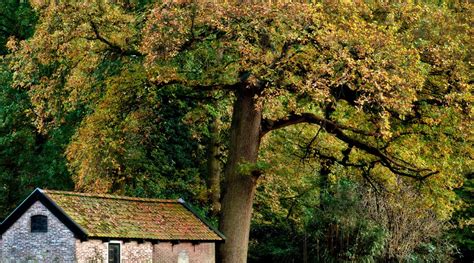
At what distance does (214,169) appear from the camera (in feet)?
122

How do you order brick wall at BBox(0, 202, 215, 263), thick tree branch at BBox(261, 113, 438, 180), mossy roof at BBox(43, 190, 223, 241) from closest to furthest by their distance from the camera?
brick wall at BBox(0, 202, 215, 263)
mossy roof at BBox(43, 190, 223, 241)
thick tree branch at BBox(261, 113, 438, 180)

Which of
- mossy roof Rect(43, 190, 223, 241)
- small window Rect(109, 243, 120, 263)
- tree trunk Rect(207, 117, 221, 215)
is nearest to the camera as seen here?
mossy roof Rect(43, 190, 223, 241)

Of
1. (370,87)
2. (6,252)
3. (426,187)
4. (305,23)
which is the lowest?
(6,252)

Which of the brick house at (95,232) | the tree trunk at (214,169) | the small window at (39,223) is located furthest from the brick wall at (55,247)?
the tree trunk at (214,169)

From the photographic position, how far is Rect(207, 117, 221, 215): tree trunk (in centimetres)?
3687

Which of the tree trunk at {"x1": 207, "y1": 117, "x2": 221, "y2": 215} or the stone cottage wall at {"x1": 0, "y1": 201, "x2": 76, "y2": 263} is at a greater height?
the tree trunk at {"x1": 207, "y1": 117, "x2": 221, "y2": 215}

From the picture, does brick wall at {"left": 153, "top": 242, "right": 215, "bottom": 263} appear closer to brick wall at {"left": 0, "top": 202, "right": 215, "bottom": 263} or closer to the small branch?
brick wall at {"left": 0, "top": 202, "right": 215, "bottom": 263}

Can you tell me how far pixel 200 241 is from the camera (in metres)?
30.0

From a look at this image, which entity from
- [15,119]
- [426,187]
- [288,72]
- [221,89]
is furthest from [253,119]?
[15,119]

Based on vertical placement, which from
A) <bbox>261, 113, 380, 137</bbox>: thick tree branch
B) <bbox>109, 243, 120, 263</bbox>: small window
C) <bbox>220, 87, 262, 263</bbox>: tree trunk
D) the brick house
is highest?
<bbox>261, 113, 380, 137</bbox>: thick tree branch

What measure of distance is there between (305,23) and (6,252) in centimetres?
1023

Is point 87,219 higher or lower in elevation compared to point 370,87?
lower

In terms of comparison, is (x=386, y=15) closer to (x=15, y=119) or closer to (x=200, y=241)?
(x=200, y=241)

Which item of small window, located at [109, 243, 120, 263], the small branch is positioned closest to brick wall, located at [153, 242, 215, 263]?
small window, located at [109, 243, 120, 263]
